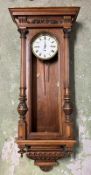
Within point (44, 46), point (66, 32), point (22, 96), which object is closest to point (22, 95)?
point (22, 96)

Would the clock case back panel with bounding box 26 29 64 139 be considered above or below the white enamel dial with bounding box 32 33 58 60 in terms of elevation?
below

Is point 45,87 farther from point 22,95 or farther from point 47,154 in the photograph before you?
point 47,154

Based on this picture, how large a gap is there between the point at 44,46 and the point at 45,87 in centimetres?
24

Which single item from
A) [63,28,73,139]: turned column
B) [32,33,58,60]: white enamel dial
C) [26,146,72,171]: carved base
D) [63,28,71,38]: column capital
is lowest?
[26,146,72,171]: carved base

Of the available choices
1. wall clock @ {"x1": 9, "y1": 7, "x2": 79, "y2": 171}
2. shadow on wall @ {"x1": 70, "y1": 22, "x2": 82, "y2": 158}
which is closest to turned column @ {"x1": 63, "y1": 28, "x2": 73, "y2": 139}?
wall clock @ {"x1": 9, "y1": 7, "x2": 79, "y2": 171}

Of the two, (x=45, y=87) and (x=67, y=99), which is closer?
(x=67, y=99)

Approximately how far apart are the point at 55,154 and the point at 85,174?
0.24 metres

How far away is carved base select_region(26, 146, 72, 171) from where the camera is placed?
170cm

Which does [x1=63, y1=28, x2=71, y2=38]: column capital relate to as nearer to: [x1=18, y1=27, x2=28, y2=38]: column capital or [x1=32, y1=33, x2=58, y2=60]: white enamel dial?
[x1=32, y1=33, x2=58, y2=60]: white enamel dial

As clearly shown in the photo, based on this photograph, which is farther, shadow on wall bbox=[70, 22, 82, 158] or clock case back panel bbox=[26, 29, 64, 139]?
shadow on wall bbox=[70, 22, 82, 158]

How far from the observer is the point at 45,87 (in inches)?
70.4

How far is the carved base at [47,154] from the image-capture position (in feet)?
5.57

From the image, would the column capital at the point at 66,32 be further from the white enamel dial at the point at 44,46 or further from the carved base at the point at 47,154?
the carved base at the point at 47,154

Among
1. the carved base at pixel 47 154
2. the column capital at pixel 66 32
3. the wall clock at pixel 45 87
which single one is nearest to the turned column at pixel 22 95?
the wall clock at pixel 45 87
